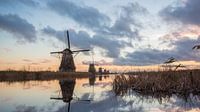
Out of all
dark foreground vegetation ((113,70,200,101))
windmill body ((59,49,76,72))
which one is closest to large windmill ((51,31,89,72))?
windmill body ((59,49,76,72))

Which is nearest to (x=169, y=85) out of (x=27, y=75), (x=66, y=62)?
(x=27, y=75)

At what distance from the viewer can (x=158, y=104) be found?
15328mm

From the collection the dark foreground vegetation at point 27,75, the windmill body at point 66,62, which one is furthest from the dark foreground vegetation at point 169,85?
the windmill body at point 66,62

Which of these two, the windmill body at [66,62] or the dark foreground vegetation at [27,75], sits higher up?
the windmill body at [66,62]

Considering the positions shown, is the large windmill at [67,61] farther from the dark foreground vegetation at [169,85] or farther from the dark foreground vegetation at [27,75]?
the dark foreground vegetation at [169,85]

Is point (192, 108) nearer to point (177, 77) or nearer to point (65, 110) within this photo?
point (65, 110)

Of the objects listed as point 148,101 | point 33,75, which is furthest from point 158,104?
point 33,75

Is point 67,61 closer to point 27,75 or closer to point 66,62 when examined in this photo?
point 66,62

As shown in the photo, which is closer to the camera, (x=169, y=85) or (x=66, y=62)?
(x=169, y=85)

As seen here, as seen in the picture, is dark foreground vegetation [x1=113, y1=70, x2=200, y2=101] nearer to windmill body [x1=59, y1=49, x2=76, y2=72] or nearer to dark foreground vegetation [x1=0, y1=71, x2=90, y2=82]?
dark foreground vegetation [x1=0, y1=71, x2=90, y2=82]

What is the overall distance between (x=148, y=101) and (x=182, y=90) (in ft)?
12.0

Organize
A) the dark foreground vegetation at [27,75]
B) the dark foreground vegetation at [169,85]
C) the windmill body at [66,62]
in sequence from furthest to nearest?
the windmill body at [66,62]
the dark foreground vegetation at [27,75]
the dark foreground vegetation at [169,85]

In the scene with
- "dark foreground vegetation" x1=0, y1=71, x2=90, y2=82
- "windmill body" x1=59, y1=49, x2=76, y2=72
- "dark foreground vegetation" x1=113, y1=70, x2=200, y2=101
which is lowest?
"dark foreground vegetation" x1=113, y1=70, x2=200, y2=101

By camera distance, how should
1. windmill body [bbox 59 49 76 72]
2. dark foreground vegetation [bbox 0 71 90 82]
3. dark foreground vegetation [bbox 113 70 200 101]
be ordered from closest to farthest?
dark foreground vegetation [bbox 113 70 200 101] < dark foreground vegetation [bbox 0 71 90 82] < windmill body [bbox 59 49 76 72]
